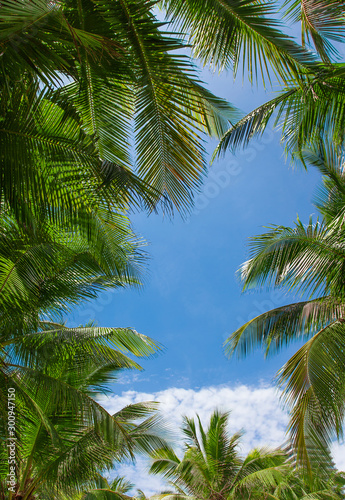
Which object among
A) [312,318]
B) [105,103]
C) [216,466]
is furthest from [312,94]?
[216,466]

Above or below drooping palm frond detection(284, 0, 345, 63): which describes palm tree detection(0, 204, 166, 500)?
below

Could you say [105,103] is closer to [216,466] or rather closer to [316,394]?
[316,394]

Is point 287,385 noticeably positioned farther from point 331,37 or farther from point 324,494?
point 324,494

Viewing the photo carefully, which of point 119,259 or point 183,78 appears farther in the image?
point 119,259

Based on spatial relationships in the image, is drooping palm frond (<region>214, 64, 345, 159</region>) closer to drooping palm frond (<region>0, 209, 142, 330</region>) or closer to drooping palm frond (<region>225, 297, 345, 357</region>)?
drooping palm frond (<region>0, 209, 142, 330</region>)

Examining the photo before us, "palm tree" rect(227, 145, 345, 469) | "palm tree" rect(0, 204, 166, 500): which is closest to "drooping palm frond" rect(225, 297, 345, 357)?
"palm tree" rect(227, 145, 345, 469)

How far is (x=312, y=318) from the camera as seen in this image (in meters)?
7.14

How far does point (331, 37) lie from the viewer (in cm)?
317

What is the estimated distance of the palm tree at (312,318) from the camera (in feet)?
17.8

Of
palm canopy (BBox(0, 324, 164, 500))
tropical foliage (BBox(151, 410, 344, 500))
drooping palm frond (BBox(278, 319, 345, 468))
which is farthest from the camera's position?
tropical foliage (BBox(151, 410, 344, 500))

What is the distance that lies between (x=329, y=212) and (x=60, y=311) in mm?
5458

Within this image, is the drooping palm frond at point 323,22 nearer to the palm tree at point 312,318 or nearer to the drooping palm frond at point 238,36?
the drooping palm frond at point 238,36

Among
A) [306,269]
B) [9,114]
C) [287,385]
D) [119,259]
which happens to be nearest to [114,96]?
[9,114]

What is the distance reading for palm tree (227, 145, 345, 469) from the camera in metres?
5.42
